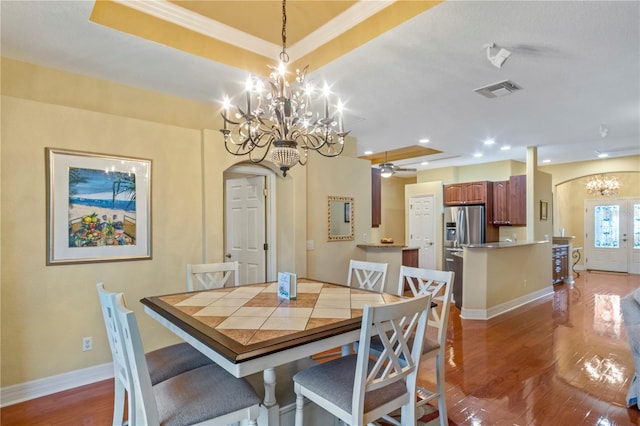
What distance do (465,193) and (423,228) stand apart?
1364 millimetres

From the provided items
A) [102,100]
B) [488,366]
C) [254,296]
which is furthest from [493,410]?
[102,100]

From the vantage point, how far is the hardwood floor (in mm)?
2396

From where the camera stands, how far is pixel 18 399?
102 inches

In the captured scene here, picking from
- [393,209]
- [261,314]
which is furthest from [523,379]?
[393,209]

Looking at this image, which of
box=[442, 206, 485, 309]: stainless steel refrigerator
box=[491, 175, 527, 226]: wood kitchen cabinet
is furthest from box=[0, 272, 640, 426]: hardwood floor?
box=[442, 206, 485, 309]: stainless steel refrigerator

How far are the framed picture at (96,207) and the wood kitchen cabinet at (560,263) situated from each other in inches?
296

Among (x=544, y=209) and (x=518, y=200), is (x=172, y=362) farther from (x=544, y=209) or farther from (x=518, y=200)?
(x=518, y=200)

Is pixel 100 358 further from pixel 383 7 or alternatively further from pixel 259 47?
pixel 383 7

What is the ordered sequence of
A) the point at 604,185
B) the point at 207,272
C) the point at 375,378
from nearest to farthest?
1. the point at 375,378
2. the point at 207,272
3. the point at 604,185

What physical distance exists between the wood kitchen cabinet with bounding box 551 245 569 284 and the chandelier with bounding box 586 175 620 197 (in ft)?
8.73

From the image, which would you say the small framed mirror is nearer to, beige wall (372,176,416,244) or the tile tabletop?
the tile tabletop

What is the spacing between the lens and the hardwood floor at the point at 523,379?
2396mm

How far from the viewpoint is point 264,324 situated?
1.75 meters

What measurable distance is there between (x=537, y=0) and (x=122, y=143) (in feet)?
10.8
